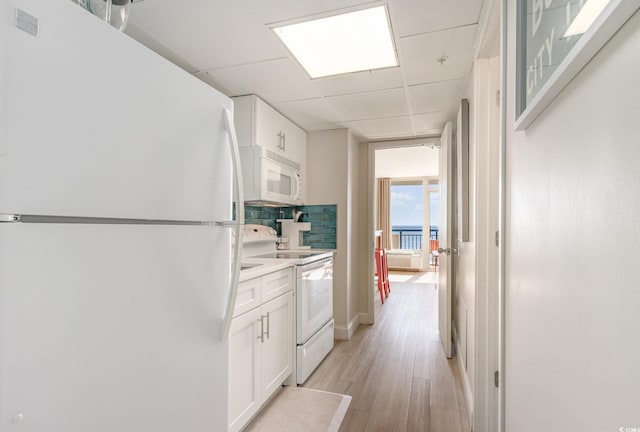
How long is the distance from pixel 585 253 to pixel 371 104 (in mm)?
2448

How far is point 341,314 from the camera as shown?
3.48 meters

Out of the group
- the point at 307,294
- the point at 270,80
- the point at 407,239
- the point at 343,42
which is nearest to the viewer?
the point at 343,42

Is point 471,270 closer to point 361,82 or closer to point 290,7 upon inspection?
point 361,82

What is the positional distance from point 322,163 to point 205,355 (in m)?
2.78

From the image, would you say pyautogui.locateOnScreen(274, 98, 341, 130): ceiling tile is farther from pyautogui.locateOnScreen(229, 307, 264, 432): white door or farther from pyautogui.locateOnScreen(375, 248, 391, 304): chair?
pyautogui.locateOnScreen(375, 248, 391, 304): chair

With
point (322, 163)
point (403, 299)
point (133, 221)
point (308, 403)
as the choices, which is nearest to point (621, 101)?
point (133, 221)

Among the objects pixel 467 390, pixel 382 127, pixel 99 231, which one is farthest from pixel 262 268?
pixel 382 127

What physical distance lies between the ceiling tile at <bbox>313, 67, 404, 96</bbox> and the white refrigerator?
4.75 feet

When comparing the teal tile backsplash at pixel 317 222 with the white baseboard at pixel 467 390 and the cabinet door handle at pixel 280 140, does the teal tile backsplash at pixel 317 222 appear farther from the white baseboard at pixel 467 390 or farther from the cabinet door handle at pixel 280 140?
the white baseboard at pixel 467 390

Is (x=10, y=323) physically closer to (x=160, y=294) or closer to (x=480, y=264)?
(x=160, y=294)

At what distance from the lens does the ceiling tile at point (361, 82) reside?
2.22 m

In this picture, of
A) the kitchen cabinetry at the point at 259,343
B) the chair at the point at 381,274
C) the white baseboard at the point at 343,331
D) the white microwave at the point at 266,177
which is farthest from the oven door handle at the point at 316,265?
the chair at the point at 381,274

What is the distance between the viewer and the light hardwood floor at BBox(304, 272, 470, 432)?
6.48 feet

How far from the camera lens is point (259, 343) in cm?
197
